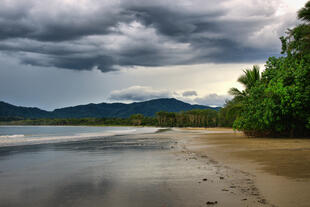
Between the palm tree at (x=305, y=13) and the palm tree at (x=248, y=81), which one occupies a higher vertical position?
the palm tree at (x=305, y=13)

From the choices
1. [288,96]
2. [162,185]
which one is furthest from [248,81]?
[162,185]

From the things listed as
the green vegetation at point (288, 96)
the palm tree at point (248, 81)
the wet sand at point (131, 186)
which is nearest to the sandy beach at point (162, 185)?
the wet sand at point (131, 186)

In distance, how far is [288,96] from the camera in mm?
19984

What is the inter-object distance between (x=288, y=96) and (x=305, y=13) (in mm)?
6366

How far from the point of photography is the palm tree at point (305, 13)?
810 inches

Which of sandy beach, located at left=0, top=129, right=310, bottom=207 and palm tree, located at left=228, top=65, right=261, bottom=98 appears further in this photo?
palm tree, located at left=228, top=65, right=261, bottom=98

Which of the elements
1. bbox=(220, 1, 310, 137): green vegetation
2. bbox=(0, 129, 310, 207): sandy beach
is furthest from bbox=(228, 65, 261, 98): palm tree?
bbox=(0, 129, 310, 207): sandy beach

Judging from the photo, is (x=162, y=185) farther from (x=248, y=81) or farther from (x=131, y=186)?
(x=248, y=81)

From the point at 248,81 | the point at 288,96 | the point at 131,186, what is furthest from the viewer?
the point at 248,81

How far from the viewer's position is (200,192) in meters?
6.22

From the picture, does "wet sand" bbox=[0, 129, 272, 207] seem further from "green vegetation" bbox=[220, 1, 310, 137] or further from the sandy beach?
"green vegetation" bbox=[220, 1, 310, 137]

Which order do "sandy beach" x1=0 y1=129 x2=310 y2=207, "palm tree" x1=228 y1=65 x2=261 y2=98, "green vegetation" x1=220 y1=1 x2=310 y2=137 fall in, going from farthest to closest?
"palm tree" x1=228 y1=65 x2=261 y2=98, "green vegetation" x1=220 y1=1 x2=310 y2=137, "sandy beach" x1=0 y1=129 x2=310 y2=207

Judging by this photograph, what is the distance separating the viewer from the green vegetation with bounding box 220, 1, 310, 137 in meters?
20.5

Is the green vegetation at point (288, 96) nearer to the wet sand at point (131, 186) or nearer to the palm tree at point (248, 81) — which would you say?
the palm tree at point (248, 81)
